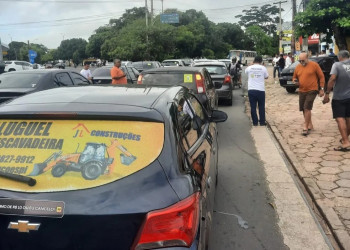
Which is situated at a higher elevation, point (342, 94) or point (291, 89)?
point (342, 94)

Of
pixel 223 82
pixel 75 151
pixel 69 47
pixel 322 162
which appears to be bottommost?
pixel 322 162

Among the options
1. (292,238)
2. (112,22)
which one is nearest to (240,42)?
(112,22)

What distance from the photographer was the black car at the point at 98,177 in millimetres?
1925

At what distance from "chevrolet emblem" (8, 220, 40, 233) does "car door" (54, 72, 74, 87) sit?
24.5ft

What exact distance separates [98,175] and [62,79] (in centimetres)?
772

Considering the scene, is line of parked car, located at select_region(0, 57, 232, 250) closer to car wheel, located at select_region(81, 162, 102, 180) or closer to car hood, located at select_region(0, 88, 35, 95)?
car wheel, located at select_region(81, 162, 102, 180)

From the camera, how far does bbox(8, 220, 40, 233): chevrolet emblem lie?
6.35 ft

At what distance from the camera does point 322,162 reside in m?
6.10

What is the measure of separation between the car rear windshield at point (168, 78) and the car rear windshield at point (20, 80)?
2757mm

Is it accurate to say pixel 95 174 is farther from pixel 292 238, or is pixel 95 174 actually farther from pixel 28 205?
pixel 292 238

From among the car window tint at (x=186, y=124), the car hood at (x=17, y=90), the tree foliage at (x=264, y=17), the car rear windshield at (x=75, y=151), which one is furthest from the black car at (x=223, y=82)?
the tree foliage at (x=264, y=17)

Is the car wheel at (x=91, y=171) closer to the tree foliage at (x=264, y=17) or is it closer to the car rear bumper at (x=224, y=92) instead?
the car rear bumper at (x=224, y=92)

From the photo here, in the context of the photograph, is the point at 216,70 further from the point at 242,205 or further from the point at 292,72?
the point at 242,205

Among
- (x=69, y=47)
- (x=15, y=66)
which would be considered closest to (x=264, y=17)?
(x=69, y=47)
